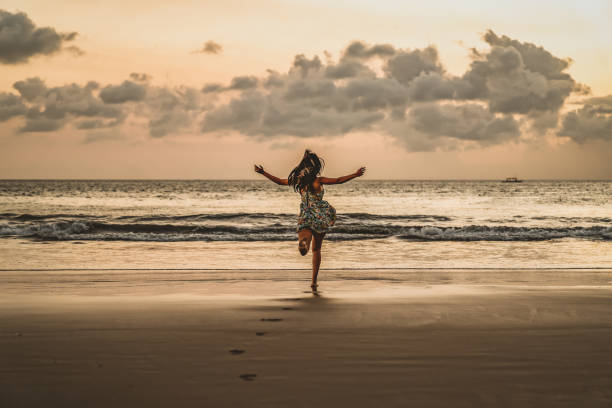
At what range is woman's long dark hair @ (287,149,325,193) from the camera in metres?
9.27

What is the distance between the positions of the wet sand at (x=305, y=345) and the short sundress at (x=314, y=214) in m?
1.05

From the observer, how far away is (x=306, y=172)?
934cm

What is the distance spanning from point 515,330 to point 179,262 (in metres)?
9.42

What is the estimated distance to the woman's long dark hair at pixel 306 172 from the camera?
9.27m

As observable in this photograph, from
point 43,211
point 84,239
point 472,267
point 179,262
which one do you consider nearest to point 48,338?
point 179,262

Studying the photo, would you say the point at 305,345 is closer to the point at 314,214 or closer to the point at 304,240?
the point at 304,240

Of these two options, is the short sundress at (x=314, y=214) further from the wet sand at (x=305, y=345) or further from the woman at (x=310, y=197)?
the wet sand at (x=305, y=345)

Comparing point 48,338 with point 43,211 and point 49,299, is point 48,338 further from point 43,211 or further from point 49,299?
point 43,211

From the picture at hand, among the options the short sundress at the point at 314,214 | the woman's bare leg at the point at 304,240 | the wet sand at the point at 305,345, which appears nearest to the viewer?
the wet sand at the point at 305,345

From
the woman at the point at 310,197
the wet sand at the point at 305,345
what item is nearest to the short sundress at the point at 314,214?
the woman at the point at 310,197

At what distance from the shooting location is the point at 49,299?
8344 millimetres

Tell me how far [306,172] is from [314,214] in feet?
2.18

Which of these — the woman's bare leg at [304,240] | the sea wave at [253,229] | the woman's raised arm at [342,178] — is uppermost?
the woman's raised arm at [342,178]

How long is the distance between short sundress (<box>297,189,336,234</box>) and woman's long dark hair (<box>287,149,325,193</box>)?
16 centimetres
